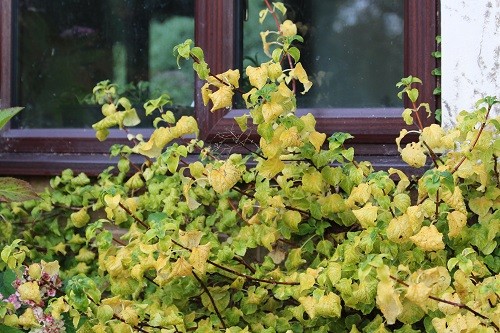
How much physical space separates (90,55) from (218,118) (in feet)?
1.94

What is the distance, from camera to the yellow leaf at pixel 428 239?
2.23m

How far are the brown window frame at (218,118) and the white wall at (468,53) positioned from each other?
0.24 feet

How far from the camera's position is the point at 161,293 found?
273 centimetres

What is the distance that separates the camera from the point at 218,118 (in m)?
3.01

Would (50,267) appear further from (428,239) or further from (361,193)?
(428,239)

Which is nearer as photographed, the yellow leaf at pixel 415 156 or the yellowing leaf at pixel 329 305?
the yellowing leaf at pixel 329 305

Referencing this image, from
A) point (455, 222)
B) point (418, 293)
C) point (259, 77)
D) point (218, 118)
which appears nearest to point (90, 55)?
point (218, 118)

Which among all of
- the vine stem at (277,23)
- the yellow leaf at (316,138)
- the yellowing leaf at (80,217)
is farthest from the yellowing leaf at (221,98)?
the yellowing leaf at (80,217)

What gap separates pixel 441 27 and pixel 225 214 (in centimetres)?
81

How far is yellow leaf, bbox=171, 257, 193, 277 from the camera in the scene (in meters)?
2.36

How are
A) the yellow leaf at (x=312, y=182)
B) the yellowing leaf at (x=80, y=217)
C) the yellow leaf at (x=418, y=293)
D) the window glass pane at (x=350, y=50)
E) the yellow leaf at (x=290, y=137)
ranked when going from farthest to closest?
the yellowing leaf at (x=80, y=217) < the window glass pane at (x=350, y=50) < the yellow leaf at (x=312, y=182) < the yellow leaf at (x=290, y=137) < the yellow leaf at (x=418, y=293)

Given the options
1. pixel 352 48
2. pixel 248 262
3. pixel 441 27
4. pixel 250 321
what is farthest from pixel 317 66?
pixel 250 321

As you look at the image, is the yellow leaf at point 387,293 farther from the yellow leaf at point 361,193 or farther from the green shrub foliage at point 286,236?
the yellow leaf at point 361,193

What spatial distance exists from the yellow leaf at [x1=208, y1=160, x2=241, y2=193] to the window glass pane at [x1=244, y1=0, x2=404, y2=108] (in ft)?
1.82
